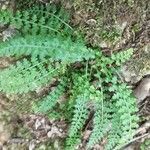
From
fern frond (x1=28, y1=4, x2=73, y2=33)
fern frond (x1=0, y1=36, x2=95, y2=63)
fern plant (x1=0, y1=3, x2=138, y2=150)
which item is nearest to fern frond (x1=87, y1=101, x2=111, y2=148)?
fern plant (x1=0, y1=3, x2=138, y2=150)

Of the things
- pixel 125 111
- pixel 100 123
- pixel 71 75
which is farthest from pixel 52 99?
pixel 125 111

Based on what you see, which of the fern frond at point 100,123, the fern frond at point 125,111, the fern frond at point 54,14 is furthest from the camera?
the fern frond at point 54,14

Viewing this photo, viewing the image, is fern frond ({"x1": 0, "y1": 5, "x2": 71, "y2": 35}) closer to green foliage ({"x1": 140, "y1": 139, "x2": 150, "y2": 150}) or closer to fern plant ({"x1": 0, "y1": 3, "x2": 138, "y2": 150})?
fern plant ({"x1": 0, "y1": 3, "x2": 138, "y2": 150})

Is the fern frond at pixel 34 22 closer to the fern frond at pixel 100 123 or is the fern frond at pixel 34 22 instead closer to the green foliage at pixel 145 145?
the fern frond at pixel 100 123

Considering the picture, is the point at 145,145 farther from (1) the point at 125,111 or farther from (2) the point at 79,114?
(2) the point at 79,114

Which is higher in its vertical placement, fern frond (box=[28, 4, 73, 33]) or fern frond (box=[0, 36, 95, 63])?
fern frond (box=[28, 4, 73, 33])

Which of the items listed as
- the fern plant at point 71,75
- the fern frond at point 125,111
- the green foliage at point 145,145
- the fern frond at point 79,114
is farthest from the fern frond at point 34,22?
the green foliage at point 145,145

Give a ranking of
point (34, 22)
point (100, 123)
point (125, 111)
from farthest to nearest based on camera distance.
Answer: point (34, 22) → point (100, 123) → point (125, 111)

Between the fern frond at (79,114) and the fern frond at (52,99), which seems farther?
the fern frond at (52,99)
